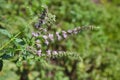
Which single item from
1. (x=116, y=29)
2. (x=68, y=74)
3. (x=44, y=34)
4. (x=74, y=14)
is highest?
(x=44, y=34)

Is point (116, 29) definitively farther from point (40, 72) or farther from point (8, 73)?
point (8, 73)

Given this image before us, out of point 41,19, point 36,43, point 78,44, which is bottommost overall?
point 78,44

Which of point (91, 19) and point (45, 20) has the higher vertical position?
point (45, 20)

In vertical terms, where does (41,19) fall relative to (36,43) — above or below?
above

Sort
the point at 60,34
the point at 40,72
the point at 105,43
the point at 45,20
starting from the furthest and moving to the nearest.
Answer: the point at 105,43, the point at 40,72, the point at 60,34, the point at 45,20

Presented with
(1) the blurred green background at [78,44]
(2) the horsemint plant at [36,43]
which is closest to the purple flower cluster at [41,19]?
(2) the horsemint plant at [36,43]

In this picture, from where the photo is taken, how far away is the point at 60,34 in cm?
240

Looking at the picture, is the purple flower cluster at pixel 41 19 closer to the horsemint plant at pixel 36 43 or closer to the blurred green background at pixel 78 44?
the horsemint plant at pixel 36 43

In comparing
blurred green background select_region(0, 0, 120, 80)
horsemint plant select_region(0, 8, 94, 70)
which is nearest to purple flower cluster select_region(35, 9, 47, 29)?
horsemint plant select_region(0, 8, 94, 70)

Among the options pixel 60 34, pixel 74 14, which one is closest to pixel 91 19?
pixel 74 14

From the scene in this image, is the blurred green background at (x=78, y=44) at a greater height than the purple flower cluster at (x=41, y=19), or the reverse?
the purple flower cluster at (x=41, y=19)

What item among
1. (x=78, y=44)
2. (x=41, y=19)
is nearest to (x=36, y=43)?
(x=41, y=19)

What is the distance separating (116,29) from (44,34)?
2796mm

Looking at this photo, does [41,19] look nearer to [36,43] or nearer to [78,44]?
[36,43]
